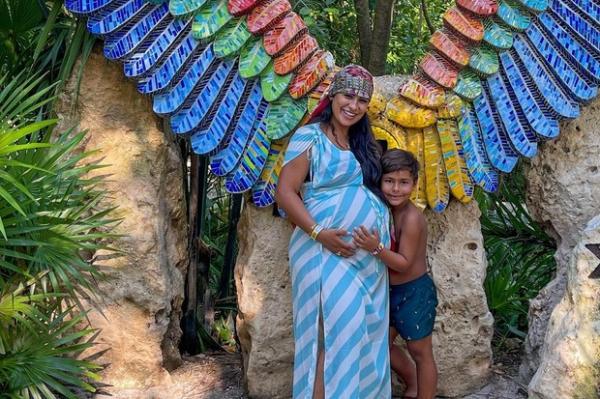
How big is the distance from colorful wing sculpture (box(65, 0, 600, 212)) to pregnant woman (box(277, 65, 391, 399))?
0.26 meters

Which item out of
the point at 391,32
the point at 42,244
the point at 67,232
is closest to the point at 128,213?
the point at 67,232

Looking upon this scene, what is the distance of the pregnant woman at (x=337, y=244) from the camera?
3.21 meters

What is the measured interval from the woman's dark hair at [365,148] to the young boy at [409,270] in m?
0.03

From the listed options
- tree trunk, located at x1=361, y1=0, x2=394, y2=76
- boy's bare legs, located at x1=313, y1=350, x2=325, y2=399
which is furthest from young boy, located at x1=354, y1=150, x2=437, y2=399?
tree trunk, located at x1=361, y1=0, x2=394, y2=76

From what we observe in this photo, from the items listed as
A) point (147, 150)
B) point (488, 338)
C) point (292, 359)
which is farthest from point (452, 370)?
point (147, 150)

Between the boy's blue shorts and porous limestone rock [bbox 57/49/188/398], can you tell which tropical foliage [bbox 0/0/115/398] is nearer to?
porous limestone rock [bbox 57/49/188/398]

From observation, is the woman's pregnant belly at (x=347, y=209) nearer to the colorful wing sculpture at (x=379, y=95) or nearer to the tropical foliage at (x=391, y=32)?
the colorful wing sculpture at (x=379, y=95)

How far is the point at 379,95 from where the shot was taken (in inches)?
140

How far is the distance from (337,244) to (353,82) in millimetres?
610

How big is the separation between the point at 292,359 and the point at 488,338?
890 millimetres

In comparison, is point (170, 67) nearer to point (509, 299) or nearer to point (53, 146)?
point (53, 146)

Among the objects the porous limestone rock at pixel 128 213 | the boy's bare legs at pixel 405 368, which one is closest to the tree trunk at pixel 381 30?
the porous limestone rock at pixel 128 213

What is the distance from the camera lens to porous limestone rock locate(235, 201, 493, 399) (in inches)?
146

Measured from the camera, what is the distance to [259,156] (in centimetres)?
351
